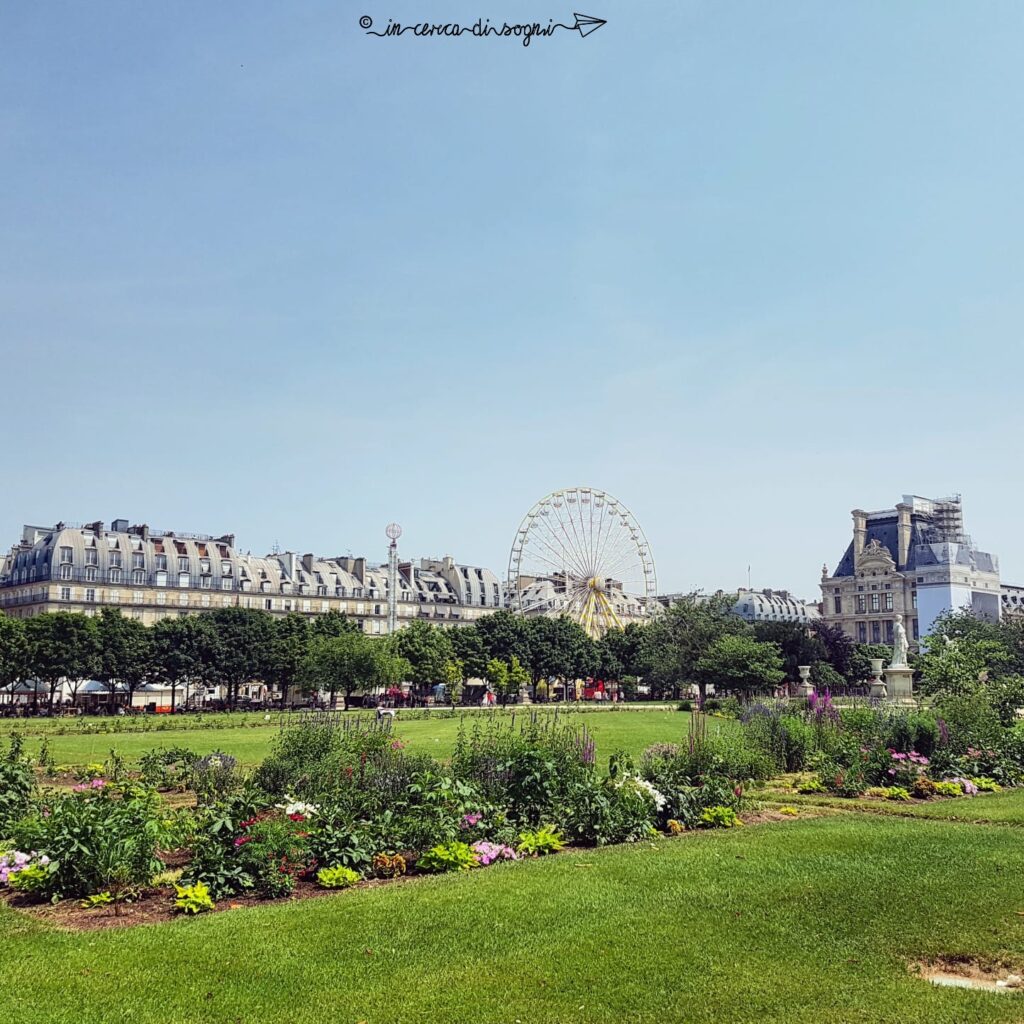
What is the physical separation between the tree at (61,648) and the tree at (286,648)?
13578 mm

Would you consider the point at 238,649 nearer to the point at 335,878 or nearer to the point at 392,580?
the point at 392,580

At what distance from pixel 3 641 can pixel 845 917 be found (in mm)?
69894

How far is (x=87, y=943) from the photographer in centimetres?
917

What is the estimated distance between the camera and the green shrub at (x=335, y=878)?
38.0ft

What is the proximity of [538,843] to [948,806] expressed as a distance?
8.90m

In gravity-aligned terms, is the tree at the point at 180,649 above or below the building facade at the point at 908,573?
below

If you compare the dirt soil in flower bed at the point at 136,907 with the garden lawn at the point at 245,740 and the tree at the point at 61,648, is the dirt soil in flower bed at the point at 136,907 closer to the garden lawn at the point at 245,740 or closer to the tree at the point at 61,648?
the garden lawn at the point at 245,740

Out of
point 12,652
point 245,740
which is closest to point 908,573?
point 12,652

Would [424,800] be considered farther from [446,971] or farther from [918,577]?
[918,577]

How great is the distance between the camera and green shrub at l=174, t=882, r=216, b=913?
408 inches

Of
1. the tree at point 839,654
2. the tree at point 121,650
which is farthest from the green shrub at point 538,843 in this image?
the tree at point 839,654

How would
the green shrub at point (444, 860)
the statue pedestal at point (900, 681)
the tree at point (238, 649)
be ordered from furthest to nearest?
the tree at point (238, 649) < the statue pedestal at point (900, 681) < the green shrub at point (444, 860)

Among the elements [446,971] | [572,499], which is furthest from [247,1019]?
[572,499]

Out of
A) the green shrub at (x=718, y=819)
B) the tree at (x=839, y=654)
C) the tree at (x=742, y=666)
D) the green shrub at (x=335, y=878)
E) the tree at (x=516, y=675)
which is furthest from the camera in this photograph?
the tree at (x=839, y=654)
